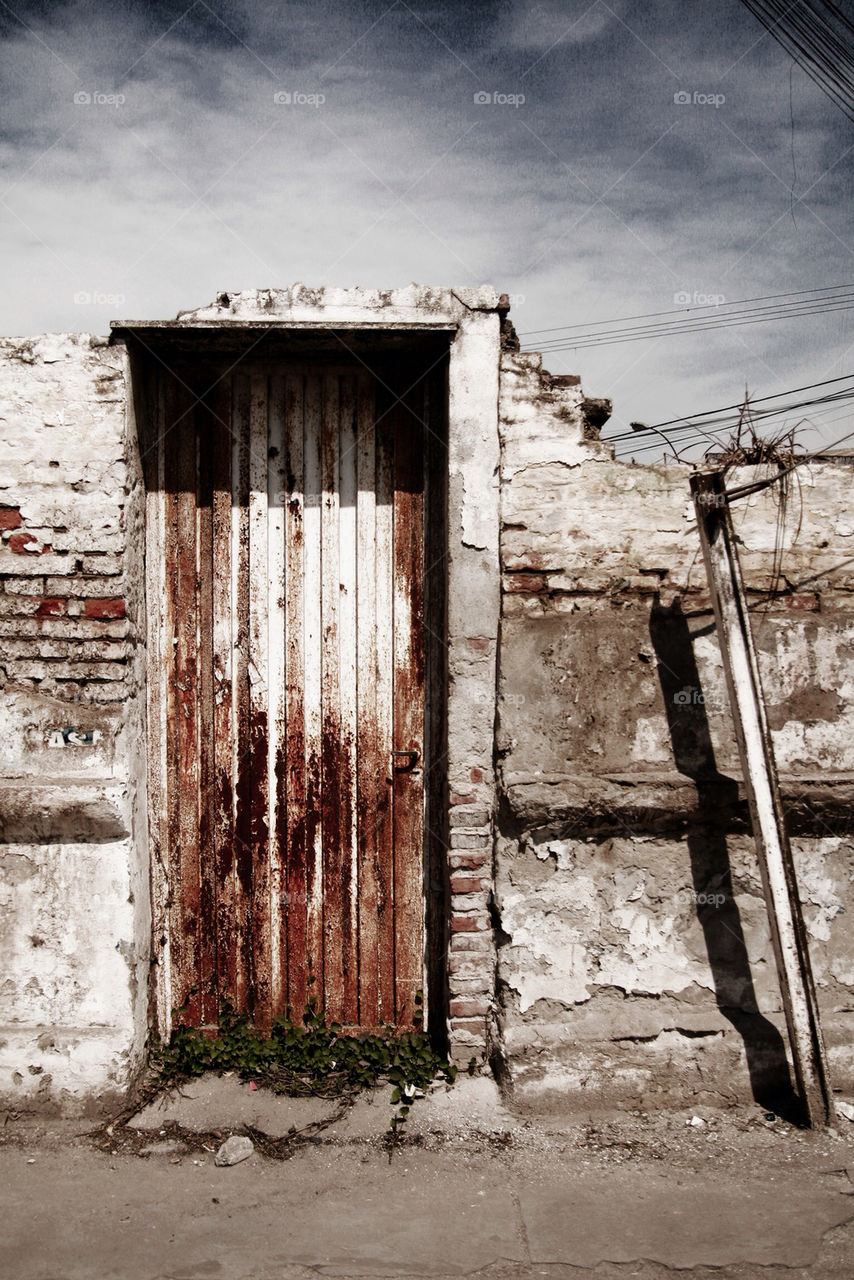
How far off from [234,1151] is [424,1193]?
2.18 ft

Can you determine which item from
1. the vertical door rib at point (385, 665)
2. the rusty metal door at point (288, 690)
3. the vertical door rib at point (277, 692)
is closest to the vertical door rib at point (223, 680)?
the rusty metal door at point (288, 690)

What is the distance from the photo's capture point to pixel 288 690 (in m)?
3.38

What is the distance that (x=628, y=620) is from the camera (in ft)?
10.4

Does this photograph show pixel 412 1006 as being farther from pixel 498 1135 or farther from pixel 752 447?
pixel 752 447

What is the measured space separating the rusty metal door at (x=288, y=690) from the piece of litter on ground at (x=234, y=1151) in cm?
59

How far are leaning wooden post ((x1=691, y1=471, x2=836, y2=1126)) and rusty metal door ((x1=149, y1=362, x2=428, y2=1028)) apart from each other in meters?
1.14

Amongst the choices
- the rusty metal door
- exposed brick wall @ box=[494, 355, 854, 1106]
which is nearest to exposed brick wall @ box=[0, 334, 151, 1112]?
the rusty metal door

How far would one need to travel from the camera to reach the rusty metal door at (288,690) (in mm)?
3377

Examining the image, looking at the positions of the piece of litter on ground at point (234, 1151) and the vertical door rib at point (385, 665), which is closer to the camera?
the piece of litter on ground at point (234, 1151)

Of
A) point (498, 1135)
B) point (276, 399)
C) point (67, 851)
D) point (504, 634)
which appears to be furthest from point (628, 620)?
point (67, 851)

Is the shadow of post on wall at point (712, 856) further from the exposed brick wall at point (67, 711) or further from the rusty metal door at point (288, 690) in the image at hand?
the exposed brick wall at point (67, 711)

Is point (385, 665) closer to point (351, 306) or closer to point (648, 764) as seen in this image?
point (648, 764)

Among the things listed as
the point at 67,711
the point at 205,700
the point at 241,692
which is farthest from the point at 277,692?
the point at 67,711

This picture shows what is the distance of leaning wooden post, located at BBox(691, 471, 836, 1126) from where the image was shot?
2914 mm
